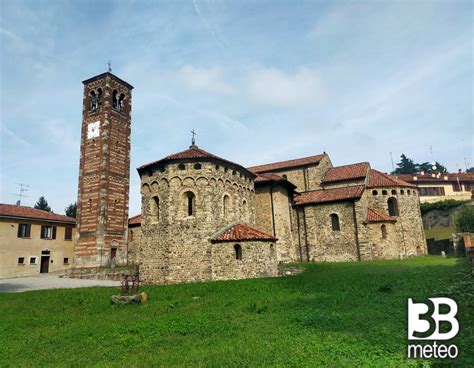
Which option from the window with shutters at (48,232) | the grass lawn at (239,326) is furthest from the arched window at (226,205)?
the window with shutters at (48,232)

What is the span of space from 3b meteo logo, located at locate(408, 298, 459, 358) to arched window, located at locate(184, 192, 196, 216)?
13941 millimetres

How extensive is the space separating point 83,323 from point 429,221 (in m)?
48.7

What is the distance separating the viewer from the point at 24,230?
1270 inches

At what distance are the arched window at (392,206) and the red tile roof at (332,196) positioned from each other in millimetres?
4676

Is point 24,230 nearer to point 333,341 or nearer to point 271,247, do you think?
point 271,247

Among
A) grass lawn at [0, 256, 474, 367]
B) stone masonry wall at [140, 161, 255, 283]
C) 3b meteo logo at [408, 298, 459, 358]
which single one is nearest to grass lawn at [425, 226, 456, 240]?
grass lawn at [0, 256, 474, 367]

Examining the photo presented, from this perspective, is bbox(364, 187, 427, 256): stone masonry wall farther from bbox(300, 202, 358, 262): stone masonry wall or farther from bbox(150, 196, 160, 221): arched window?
bbox(150, 196, 160, 221): arched window

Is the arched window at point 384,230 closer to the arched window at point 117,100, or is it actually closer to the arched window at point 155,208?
the arched window at point 155,208

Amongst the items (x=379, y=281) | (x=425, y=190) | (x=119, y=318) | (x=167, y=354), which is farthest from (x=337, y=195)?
(x=425, y=190)

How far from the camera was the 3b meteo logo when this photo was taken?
20.0ft

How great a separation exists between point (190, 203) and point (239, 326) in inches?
522

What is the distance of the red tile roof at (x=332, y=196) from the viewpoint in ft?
94.2

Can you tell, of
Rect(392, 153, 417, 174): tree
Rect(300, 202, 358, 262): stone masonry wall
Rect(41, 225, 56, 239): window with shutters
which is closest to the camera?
Rect(300, 202, 358, 262): stone masonry wall

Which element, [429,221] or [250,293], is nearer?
[250,293]
